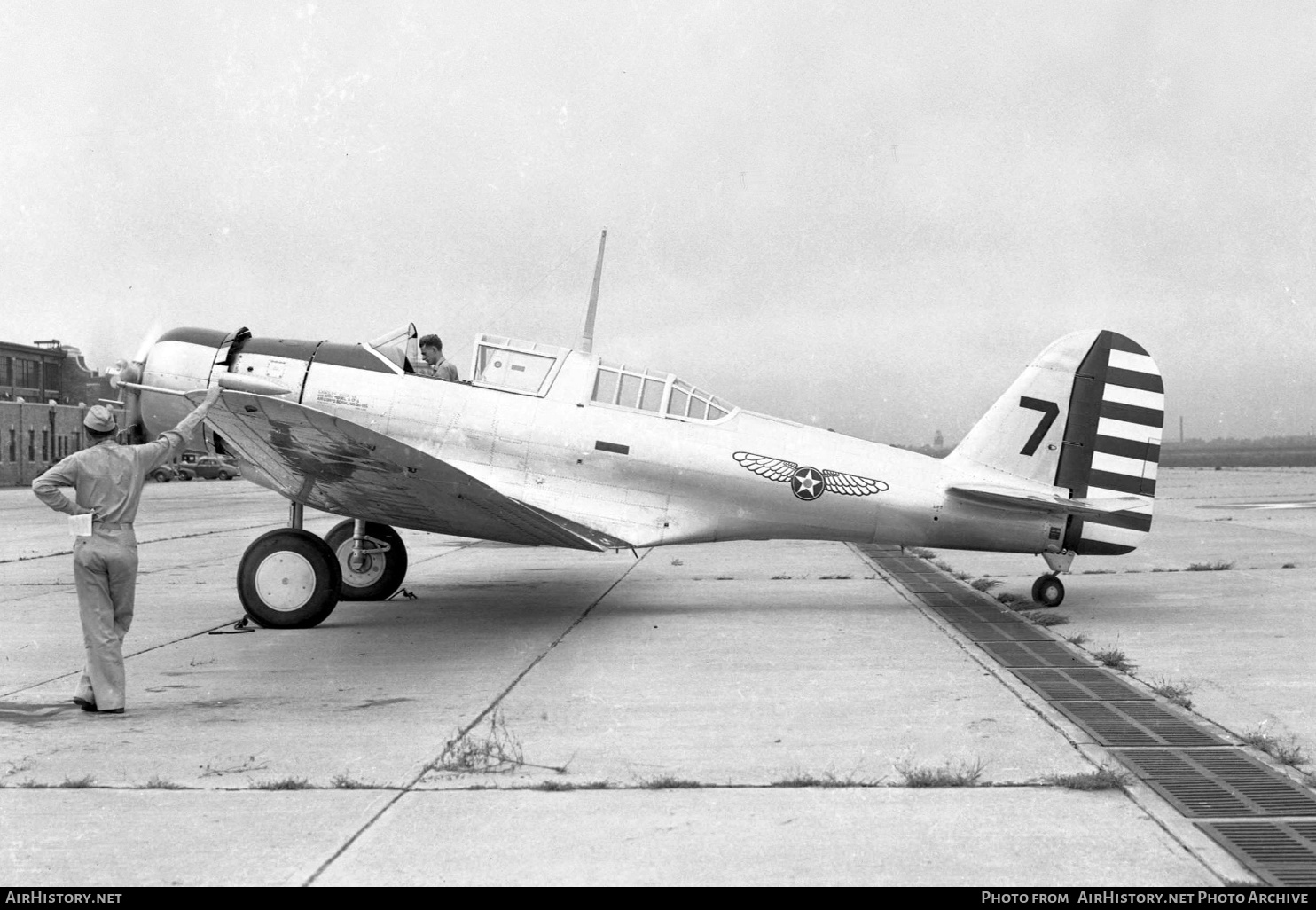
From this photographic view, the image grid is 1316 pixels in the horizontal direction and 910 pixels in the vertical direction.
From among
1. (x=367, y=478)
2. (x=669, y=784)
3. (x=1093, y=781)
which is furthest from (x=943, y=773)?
(x=367, y=478)

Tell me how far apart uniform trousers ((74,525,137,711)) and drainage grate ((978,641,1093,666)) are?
17.8ft

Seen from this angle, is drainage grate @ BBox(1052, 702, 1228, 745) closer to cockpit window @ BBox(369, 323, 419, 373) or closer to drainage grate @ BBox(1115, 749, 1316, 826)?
drainage grate @ BBox(1115, 749, 1316, 826)

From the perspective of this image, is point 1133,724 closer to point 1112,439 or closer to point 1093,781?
point 1093,781

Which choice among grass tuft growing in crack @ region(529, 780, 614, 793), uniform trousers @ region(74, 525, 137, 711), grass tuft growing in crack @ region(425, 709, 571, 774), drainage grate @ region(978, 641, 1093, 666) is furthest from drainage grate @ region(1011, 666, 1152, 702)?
uniform trousers @ region(74, 525, 137, 711)

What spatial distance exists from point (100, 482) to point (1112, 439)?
330 inches

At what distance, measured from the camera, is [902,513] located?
964cm

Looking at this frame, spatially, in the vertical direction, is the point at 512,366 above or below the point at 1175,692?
above

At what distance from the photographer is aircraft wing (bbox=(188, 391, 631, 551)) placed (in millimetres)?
7164

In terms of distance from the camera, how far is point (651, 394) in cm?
966

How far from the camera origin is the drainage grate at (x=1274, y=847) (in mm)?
3344

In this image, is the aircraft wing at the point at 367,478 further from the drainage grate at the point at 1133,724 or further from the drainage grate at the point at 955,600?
the drainage grate at the point at 1133,724

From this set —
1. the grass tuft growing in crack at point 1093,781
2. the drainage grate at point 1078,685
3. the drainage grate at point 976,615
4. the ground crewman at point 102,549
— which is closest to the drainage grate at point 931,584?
the drainage grate at point 976,615

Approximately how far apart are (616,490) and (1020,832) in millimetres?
6066

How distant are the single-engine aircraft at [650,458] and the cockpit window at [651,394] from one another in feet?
0.06
